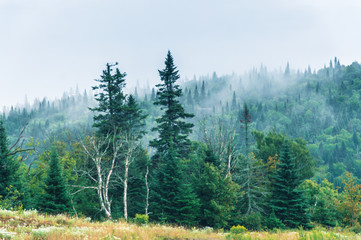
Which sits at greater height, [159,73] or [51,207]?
[159,73]

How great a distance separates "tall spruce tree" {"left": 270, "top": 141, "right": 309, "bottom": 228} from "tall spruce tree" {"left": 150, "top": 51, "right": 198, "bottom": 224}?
10.4m

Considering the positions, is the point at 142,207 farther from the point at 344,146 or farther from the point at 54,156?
the point at 344,146

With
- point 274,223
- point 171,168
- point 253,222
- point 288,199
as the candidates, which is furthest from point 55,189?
point 288,199

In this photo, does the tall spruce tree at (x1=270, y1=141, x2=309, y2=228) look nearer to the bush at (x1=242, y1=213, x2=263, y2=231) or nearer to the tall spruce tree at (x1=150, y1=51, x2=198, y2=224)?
the bush at (x1=242, y1=213, x2=263, y2=231)

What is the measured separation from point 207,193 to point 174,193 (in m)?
3.31

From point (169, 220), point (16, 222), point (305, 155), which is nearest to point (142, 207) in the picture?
point (169, 220)

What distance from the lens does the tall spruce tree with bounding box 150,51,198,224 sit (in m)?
28.0

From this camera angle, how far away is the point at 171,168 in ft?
98.7

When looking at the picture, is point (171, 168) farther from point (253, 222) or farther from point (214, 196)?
point (253, 222)

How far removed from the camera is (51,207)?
80.7 feet

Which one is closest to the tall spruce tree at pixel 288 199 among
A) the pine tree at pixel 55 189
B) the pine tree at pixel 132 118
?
the pine tree at pixel 132 118

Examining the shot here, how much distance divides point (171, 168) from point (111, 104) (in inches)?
492

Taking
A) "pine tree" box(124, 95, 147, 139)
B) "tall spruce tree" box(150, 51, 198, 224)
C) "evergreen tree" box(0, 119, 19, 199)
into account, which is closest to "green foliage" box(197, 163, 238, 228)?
"tall spruce tree" box(150, 51, 198, 224)

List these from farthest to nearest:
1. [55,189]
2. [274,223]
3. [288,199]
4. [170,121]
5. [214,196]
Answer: [170,121], [288,199], [274,223], [214,196], [55,189]
